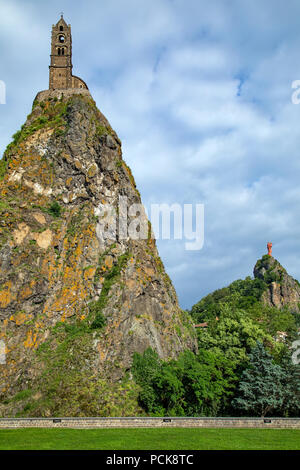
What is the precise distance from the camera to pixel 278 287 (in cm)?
11919

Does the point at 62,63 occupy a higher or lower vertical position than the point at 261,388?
higher

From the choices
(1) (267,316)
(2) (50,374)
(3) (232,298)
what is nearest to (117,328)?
(2) (50,374)

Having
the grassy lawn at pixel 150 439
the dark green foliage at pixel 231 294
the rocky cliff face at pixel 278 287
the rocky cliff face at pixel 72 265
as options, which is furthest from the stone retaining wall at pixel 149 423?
the rocky cliff face at pixel 278 287

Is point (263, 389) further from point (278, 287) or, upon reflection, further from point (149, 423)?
point (278, 287)

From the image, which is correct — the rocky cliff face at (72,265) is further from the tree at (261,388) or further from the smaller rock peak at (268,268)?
the smaller rock peak at (268,268)

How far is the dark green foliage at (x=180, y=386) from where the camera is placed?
3584cm

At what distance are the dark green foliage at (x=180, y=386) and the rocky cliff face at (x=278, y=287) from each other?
262 feet

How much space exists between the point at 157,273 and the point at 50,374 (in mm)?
17706

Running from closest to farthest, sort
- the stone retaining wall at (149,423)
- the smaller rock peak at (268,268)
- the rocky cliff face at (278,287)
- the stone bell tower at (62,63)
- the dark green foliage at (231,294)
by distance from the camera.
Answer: the stone retaining wall at (149,423), the stone bell tower at (62,63), the dark green foliage at (231,294), the rocky cliff face at (278,287), the smaller rock peak at (268,268)

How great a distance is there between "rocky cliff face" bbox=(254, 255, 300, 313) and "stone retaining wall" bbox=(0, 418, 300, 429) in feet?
288

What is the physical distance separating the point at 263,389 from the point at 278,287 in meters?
87.7

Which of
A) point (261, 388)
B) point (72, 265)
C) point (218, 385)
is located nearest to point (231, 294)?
point (218, 385)

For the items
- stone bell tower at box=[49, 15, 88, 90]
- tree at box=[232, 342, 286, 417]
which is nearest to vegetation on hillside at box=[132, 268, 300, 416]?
tree at box=[232, 342, 286, 417]
